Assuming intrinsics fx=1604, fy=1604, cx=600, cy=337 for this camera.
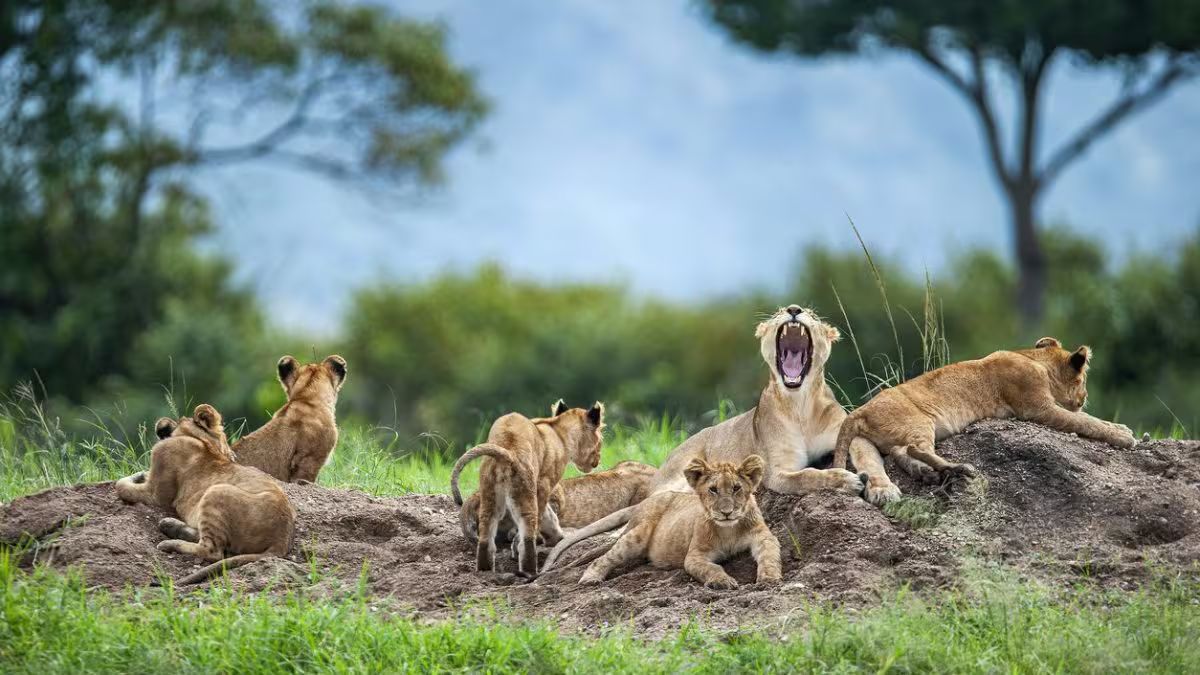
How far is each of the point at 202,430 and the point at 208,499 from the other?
0.92m

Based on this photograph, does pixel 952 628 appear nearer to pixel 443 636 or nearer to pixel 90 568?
pixel 443 636

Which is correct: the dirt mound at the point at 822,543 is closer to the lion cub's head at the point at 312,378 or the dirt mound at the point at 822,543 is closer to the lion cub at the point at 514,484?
the lion cub at the point at 514,484

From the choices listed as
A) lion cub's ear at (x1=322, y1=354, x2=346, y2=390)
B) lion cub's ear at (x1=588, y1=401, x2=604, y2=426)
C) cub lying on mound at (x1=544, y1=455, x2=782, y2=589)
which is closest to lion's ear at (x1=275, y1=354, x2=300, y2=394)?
lion cub's ear at (x1=322, y1=354, x2=346, y2=390)

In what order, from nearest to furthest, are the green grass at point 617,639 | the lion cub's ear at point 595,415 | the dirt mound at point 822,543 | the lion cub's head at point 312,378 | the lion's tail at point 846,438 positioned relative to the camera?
the green grass at point 617,639 < the dirt mound at point 822,543 < the lion's tail at point 846,438 < the lion cub's ear at point 595,415 < the lion cub's head at point 312,378

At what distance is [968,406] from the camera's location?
29.1ft

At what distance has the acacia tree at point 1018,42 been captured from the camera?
27.8m

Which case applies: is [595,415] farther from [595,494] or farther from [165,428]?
[165,428]

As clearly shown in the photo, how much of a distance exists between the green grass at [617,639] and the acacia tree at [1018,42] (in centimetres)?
2218

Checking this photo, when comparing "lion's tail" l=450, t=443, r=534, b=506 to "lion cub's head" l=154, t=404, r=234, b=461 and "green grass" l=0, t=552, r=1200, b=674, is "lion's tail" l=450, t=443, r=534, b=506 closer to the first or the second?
"green grass" l=0, t=552, r=1200, b=674

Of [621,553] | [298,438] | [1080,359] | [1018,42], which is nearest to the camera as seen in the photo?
[621,553]

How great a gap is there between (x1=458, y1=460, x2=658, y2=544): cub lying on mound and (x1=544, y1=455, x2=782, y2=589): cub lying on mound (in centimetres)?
66

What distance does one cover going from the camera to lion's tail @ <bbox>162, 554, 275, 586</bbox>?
789 cm

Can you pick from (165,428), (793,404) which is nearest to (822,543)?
(793,404)

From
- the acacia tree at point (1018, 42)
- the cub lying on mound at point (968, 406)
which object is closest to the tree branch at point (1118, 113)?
the acacia tree at point (1018, 42)
